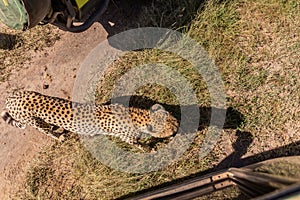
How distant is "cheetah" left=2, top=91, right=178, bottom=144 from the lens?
16.3ft

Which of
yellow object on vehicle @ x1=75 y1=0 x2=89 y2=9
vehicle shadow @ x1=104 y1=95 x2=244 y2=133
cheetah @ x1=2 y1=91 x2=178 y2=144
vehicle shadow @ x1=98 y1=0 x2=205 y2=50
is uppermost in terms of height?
yellow object on vehicle @ x1=75 y1=0 x2=89 y2=9

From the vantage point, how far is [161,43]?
5.61 metres

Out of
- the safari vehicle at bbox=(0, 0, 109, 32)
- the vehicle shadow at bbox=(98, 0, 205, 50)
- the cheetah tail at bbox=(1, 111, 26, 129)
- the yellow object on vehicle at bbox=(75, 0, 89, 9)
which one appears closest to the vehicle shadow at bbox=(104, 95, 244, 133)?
the vehicle shadow at bbox=(98, 0, 205, 50)

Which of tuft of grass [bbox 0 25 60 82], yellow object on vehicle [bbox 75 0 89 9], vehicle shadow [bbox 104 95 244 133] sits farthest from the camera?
tuft of grass [bbox 0 25 60 82]

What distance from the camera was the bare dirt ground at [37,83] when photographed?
5.62 metres

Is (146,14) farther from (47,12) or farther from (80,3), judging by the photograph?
(47,12)

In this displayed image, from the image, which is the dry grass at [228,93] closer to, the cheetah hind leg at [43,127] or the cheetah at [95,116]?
the cheetah hind leg at [43,127]

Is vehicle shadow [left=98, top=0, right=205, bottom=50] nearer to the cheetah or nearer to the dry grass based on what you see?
the dry grass

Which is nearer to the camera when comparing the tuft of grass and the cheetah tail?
the cheetah tail

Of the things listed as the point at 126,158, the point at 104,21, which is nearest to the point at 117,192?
the point at 126,158

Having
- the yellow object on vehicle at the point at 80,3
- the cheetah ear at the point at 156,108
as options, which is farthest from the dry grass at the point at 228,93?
the yellow object on vehicle at the point at 80,3

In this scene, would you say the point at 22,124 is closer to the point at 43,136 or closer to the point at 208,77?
the point at 43,136

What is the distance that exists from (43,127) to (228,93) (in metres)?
2.04

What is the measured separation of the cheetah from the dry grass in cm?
48
